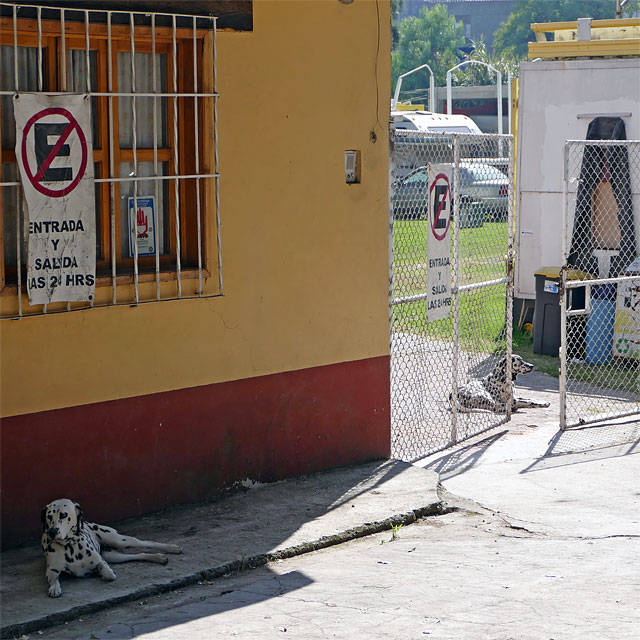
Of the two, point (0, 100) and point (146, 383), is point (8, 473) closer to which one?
point (146, 383)

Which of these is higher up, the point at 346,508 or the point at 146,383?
the point at 146,383

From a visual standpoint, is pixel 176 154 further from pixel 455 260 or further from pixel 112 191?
pixel 455 260

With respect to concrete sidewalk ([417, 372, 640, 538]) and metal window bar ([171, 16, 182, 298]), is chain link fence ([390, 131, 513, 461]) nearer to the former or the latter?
concrete sidewalk ([417, 372, 640, 538])

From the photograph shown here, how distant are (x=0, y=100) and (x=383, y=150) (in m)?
3.01

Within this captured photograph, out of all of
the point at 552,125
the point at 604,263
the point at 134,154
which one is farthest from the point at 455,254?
the point at 552,125

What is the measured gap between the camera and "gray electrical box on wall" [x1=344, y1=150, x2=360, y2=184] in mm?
7480

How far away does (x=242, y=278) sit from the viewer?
22.4ft

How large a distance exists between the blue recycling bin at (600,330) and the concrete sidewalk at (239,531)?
17.0ft

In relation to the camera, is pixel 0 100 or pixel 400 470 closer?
pixel 0 100

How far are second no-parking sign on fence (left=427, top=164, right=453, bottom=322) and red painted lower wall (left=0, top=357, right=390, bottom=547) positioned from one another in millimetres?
795

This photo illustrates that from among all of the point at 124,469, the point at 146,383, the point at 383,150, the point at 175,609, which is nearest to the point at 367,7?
the point at 383,150

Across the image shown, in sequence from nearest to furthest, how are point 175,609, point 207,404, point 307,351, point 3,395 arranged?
point 175,609 → point 3,395 → point 207,404 → point 307,351

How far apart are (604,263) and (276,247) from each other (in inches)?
263

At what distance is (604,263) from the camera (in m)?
12.5
